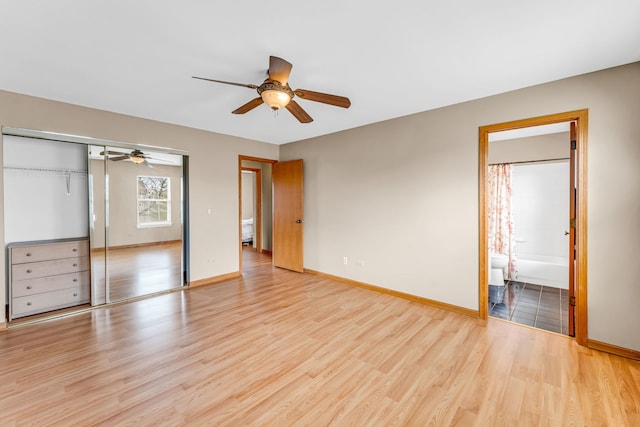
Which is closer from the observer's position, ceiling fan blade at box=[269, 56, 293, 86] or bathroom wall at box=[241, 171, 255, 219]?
ceiling fan blade at box=[269, 56, 293, 86]

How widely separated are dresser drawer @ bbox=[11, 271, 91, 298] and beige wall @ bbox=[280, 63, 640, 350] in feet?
10.6

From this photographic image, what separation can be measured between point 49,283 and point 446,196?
4.83 metres

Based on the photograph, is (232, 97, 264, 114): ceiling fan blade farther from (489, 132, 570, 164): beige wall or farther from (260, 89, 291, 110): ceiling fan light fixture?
(489, 132, 570, 164): beige wall

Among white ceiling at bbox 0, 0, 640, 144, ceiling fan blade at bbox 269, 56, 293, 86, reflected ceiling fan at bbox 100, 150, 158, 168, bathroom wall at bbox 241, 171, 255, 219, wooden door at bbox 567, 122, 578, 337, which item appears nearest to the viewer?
white ceiling at bbox 0, 0, 640, 144

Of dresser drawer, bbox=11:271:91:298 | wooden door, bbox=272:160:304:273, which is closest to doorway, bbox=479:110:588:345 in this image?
wooden door, bbox=272:160:304:273

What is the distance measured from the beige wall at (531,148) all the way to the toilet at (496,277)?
5.54ft

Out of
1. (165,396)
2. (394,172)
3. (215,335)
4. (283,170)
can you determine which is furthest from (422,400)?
(283,170)

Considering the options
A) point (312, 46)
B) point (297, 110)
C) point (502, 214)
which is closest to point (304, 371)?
point (297, 110)

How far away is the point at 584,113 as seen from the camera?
2.45m

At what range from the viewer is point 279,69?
6.62 ft

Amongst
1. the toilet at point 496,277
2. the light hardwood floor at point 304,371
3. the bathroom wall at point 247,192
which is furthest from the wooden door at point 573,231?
the bathroom wall at point 247,192

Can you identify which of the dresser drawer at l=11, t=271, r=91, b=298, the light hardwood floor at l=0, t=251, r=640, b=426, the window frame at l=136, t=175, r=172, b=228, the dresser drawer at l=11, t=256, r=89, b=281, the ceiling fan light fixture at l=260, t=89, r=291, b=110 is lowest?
the light hardwood floor at l=0, t=251, r=640, b=426

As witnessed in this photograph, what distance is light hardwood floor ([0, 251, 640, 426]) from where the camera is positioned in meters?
1.69

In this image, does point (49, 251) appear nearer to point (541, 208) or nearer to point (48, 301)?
point (48, 301)
